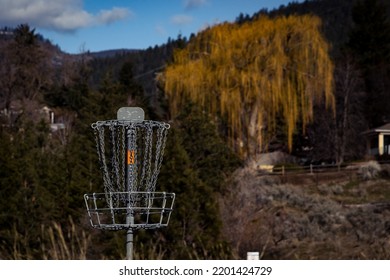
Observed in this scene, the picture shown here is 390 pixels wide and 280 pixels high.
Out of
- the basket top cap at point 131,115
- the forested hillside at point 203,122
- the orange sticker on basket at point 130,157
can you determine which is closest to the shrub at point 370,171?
the forested hillside at point 203,122

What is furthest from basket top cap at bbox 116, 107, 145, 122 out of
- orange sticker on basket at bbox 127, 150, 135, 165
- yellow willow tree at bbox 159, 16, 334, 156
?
yellow willow tree at bbox 159, 16, 334, 156

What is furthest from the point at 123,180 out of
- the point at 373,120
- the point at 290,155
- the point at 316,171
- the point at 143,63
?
the point at 143,63

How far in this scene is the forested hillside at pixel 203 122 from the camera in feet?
47.4

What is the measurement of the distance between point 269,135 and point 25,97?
63.1 ft

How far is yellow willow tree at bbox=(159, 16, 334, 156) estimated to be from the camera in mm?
A: 32156

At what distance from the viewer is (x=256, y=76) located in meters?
32.0

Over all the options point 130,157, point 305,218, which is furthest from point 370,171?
point 130,157

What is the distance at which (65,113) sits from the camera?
156ft

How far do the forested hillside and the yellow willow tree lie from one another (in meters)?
0.05

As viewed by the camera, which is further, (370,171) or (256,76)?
(370,171)

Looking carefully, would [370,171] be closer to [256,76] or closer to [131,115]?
[256,76]

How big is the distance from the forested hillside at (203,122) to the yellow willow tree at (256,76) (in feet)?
0.18

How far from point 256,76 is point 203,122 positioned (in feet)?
33.7
